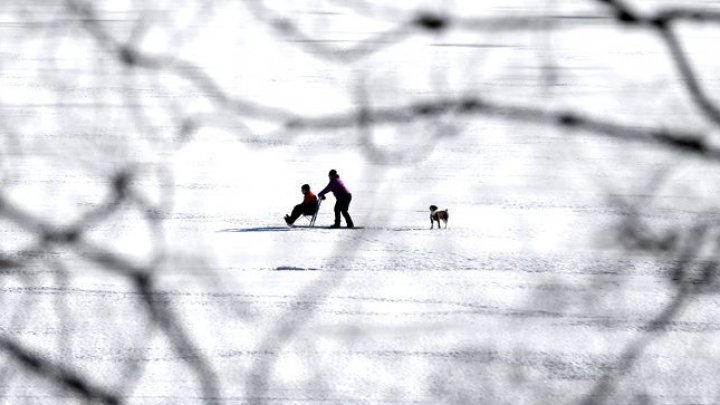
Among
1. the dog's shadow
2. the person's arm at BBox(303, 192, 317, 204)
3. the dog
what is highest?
the person's arm at BBox(303, 192, 317, 204)

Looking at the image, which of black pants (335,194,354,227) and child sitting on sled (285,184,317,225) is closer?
black pants (335,194,354,227)

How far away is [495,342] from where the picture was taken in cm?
461

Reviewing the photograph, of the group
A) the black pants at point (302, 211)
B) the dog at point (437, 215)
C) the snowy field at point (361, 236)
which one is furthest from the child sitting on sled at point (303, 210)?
the dog at point (437, 215)

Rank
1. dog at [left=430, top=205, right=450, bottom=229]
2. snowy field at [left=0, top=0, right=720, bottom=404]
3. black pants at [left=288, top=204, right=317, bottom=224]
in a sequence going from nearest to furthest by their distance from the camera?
snowy field at [left=0, top=0, right=720, bottom=404] < dog at [left=430, top=205, right=450, bottom=229] < black pants at [left=288, top=204, right=317, bottom=224]

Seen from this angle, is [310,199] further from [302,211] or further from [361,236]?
[361,236]

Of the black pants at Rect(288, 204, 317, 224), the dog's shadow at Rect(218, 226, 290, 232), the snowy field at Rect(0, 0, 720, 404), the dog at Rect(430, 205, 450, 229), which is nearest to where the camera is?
the snowy field at Rect(0, 0, 720, 404)

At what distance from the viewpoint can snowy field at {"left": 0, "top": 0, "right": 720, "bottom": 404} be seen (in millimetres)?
2420

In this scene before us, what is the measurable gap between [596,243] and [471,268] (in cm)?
99

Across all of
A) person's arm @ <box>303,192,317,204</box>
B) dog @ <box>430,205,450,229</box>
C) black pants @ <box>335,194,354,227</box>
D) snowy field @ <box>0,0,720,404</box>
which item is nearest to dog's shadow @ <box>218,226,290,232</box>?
snowy field @ <box>0,0,720,404</box>

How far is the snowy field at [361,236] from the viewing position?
242 centimetres

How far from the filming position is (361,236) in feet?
21.4

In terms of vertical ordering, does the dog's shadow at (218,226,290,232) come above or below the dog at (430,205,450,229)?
below

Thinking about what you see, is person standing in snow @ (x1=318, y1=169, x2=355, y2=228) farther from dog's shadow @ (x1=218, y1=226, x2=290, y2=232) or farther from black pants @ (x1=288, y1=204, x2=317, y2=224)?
dog's shadow @ (x1=218, y1=226, x2=290, y2=232)

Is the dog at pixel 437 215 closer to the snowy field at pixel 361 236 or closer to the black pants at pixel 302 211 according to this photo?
the snowy field at pixel 361 236
